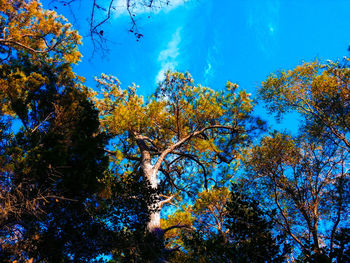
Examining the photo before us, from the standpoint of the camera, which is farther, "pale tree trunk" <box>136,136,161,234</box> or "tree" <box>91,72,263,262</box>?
"tree" <box>91,72,263,262</box>

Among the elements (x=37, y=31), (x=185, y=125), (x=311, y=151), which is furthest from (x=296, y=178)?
(x=37, y=31)

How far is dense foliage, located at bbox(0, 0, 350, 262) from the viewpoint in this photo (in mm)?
4488

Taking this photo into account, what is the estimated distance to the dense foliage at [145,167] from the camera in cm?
449

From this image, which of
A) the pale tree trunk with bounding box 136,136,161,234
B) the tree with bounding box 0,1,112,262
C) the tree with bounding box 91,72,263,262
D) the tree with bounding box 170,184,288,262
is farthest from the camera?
the tree with bounding box 91,72,263,262

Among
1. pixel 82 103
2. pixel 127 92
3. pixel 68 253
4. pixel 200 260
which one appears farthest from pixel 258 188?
pixel 127 92

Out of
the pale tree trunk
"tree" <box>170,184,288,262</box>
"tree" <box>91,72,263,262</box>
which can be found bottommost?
"tree" <box>170,184,288,262</box>

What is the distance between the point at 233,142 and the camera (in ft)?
35.5

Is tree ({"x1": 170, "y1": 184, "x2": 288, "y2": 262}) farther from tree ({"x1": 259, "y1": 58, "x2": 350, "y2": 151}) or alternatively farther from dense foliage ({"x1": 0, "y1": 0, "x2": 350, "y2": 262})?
tree ({"x1": 259, "y1": 58, "x2": 350, "y2": 151})

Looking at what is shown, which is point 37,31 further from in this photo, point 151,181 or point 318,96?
point 318,96

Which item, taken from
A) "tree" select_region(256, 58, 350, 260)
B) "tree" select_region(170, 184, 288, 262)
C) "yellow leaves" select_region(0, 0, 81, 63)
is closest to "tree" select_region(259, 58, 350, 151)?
"tree" select_region(256, 58, 350, 260)

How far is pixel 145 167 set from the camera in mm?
7691

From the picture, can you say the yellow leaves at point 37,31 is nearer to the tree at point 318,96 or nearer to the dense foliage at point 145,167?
the dense foliage at point 145,167

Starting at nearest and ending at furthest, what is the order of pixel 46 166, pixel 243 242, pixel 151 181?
pixel 243 242, pixel 46 166, pixel 151 181

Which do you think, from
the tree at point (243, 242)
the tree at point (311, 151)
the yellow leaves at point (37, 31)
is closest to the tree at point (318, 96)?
the tree at point (311, 151)
